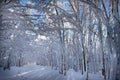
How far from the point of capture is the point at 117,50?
9.87 metres

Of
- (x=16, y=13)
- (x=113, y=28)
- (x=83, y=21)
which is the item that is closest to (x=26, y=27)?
(x=16, y=13)

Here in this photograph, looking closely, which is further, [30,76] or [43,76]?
[30,76]

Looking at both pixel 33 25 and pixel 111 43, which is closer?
pixel 111 43

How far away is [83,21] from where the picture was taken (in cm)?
1744

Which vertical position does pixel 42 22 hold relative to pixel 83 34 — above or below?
above

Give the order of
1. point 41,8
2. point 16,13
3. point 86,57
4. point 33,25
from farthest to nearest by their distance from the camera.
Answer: point 33,25 → point 86,57 → point 16,13 → point 41,8

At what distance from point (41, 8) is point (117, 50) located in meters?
6.54

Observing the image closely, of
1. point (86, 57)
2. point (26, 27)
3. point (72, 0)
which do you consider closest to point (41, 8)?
point (72, 0)

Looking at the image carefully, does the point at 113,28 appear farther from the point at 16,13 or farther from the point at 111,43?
the point at 16,13

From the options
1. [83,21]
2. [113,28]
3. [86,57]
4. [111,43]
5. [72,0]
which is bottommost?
[86,57]

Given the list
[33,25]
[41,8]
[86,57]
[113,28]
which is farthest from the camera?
[33,25]

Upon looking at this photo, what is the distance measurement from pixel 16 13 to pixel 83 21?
19.5 feet

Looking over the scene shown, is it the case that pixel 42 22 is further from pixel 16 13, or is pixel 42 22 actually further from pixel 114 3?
pixel 114 3

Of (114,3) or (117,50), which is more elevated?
(114,3)
